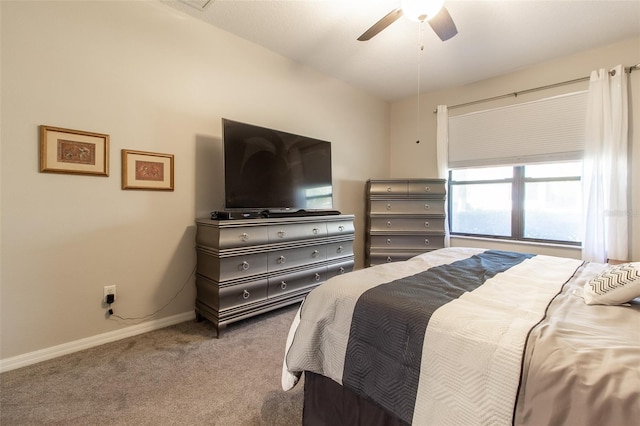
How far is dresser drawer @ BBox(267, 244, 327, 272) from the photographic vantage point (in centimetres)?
245

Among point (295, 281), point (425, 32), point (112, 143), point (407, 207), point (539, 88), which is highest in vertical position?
point (425, 32)

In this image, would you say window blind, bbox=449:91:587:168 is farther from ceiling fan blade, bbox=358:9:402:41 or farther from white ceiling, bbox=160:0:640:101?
ceiling fan blade, bbox=358:9:402:41

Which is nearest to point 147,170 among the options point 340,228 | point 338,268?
point 340,228

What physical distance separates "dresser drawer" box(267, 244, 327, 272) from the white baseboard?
90cm

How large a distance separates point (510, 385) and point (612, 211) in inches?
125

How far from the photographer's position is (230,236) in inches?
84.7

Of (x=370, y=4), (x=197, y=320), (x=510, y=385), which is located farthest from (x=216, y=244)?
(x=370, y=4)

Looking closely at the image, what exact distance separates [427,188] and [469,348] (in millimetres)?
3094

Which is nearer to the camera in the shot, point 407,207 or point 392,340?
A: point 392,340

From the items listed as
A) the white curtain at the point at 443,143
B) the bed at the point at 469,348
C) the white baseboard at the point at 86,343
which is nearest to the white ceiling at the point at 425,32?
the white curtain at the point at 443,143

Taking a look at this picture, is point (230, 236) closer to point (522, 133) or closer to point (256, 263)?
point (256, 263)

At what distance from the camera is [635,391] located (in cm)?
60

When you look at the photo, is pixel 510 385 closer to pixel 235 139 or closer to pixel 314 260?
pixel 314 260

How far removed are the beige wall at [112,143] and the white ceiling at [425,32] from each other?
0.36 meters
